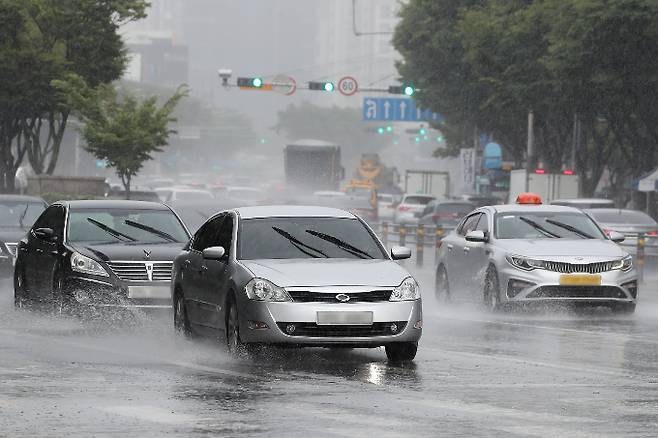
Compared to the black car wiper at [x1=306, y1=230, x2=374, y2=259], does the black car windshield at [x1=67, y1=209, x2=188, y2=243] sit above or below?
below

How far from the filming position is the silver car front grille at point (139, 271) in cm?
1850

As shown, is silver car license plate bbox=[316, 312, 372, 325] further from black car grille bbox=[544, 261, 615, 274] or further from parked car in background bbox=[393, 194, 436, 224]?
parked car in background bbox=[393, 194, 436, 224]

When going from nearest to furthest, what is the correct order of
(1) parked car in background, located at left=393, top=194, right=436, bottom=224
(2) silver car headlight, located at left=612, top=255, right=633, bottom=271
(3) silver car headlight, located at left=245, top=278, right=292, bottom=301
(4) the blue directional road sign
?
(3) silver car headlight, located at left=245, top=278, right=292, bottom=301
(2) silver car headlight, located at left=612, top=255, right=633, bottom=271
(1) parked car in background, located at left=393, top=194, right=436, bottom=224
(4) the blue directional road sign

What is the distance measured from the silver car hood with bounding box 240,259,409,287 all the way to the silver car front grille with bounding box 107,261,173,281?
3440 millimetres

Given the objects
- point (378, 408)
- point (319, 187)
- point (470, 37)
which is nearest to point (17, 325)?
point (378, 408)

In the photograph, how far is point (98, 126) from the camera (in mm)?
45312

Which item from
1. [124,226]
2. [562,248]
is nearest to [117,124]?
[562,248]

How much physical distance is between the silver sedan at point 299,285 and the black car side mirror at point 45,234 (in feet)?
11.5

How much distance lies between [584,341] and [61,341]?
502 cm

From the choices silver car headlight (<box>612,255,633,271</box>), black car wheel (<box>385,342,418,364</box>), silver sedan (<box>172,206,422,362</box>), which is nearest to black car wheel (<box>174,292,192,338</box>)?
silver sedan (<box>172,206,422,362</box>)

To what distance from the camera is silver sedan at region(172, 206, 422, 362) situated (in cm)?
1435

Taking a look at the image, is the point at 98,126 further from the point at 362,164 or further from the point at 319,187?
the point at 362,164

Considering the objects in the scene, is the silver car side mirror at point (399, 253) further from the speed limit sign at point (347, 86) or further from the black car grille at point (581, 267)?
the speed limit sign at point (347, 86)

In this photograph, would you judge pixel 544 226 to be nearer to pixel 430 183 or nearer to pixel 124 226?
pixel 124 226
